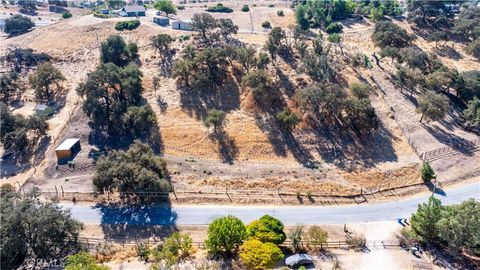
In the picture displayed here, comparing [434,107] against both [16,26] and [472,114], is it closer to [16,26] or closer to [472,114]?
[472,114]

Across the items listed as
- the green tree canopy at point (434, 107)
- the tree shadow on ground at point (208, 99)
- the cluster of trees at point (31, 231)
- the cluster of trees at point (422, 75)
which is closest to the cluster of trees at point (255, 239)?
Answer: the cluster of trees at point (31, 231)

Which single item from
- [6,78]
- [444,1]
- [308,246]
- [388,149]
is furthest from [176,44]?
[444,1]

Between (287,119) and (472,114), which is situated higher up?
(472,114)

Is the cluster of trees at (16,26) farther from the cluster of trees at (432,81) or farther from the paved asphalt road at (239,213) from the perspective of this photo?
the cluster of trees at (432,81)

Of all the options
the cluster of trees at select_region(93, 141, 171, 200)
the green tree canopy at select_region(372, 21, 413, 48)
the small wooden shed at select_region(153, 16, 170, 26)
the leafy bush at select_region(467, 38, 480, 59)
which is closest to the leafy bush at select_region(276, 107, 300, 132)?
the cluster of trees at select_region(93, 141, 171, 200)

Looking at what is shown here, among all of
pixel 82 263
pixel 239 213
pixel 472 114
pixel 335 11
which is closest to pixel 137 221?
pixel 82 263

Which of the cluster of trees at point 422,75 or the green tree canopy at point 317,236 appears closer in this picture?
the green tree canopy at point 317,236
